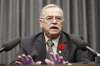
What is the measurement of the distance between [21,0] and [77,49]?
3.53 ft

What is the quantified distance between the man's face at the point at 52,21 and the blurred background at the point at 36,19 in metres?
0.67

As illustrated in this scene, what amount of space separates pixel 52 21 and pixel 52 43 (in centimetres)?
17

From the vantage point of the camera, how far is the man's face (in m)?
2.05

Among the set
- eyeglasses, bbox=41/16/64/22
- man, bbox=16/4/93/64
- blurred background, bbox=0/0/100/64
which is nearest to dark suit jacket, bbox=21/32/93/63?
man, bbox=16/4/93/64

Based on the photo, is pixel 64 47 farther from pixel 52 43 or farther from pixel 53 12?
pixel 53 12

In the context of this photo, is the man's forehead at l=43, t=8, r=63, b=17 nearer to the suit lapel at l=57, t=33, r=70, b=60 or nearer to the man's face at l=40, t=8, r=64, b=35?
the man's face at l=40, t=8, r=64, b=35

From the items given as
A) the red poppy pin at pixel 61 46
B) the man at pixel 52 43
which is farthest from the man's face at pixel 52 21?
the red poppy pin at pixel 61 46

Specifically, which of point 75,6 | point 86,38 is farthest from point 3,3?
point 86,38

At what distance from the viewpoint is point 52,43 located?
204 centimetres

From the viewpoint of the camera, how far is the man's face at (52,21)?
205cm

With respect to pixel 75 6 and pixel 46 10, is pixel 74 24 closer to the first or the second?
pixel 75 6

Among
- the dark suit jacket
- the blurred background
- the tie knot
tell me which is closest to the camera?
the dark suit jacket

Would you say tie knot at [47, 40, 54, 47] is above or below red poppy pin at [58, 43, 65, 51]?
above

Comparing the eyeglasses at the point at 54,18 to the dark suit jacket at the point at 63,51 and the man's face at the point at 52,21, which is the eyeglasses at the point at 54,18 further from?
the dark suit jacket at the point at 63,51
